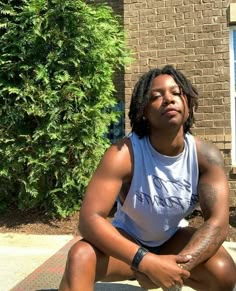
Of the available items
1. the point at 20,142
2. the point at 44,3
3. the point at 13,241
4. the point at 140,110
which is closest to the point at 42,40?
the point at 44,3

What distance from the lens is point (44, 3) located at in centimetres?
544

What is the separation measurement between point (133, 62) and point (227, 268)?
4.52 meters

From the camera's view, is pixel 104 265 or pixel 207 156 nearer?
pixel 104 265

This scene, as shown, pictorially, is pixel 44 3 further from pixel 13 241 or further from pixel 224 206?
pixel 224 206

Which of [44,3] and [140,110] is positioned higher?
[44,3]

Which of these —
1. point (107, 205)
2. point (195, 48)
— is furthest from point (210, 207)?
point (195, 48)

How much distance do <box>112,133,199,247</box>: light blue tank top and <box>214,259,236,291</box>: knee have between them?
0.35 m

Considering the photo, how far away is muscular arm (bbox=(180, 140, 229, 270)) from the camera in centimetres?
234

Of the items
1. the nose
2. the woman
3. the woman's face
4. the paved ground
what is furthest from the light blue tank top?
the paved ground

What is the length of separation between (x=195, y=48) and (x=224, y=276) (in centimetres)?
442

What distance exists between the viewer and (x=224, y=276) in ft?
7.82

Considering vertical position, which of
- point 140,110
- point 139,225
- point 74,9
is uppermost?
point 74,9

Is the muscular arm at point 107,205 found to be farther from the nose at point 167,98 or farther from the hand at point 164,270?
the nose at point 167,98

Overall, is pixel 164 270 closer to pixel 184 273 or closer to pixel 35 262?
pixel 184 273
